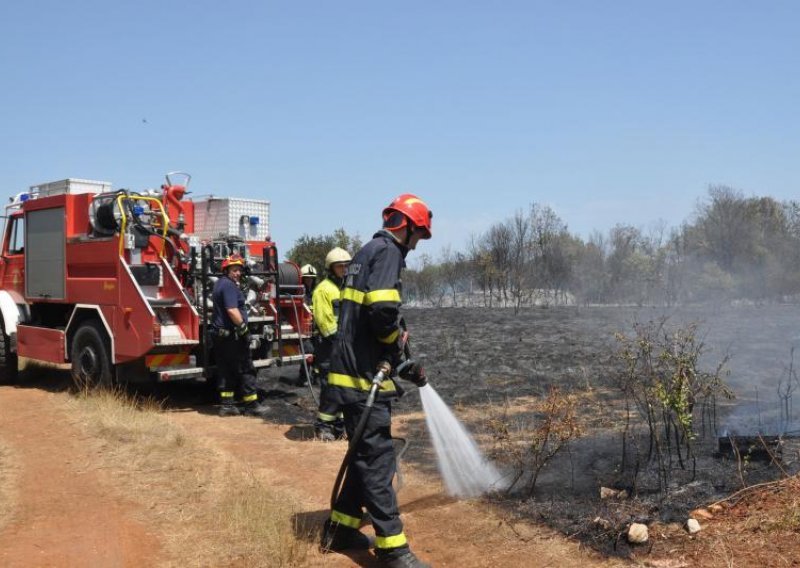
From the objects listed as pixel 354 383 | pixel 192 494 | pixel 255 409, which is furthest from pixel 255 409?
pixel 354 383

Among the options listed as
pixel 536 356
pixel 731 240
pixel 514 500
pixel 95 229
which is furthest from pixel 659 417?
pixel 731 240

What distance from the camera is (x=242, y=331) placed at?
8.15m

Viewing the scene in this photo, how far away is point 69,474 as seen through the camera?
5832 millimetres

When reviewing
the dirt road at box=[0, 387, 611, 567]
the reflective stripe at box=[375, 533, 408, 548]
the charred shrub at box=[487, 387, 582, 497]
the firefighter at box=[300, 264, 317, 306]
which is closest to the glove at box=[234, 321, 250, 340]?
the dirt road at box=[0, 387, 611, 567]

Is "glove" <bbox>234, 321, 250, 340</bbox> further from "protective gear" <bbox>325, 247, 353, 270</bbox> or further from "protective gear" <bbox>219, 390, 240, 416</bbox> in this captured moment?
"protective gear" <bbox>325, 247, 353, 270</bbox>

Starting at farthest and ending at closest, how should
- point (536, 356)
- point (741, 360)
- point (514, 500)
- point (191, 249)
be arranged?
1. point (536, 356)
2. point (741, 360)
3. point (191, 249)
4. point (514, 500)

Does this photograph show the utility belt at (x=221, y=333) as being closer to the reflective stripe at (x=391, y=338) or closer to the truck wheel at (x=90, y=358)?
the truck wheel at (x=90, y=358)

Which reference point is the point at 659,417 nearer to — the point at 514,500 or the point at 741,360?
the point at 514,500

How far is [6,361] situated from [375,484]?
8.92 meters

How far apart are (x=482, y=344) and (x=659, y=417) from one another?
26.2 feet

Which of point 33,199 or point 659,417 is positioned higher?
point 33,199

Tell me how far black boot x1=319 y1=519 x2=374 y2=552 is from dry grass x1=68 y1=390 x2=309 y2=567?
0.43ft

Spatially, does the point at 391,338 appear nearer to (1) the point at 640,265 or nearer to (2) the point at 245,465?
(2) the point at 245,465

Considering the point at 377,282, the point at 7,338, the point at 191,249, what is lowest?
the point at 7,338
